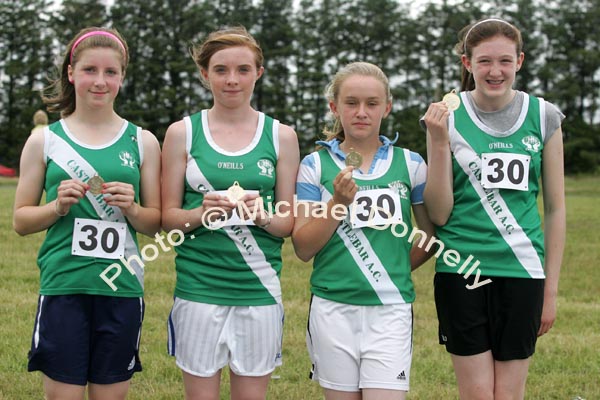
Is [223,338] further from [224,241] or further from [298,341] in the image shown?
[298,341]

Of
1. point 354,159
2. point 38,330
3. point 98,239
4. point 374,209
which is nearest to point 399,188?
point 374,209

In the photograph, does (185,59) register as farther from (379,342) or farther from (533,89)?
(379,342)

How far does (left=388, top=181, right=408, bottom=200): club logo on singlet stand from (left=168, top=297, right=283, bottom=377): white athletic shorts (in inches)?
27.5

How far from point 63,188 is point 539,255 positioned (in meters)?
1.91

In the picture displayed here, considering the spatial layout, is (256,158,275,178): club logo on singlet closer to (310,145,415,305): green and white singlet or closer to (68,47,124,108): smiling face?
(310,145,415,305): green and white singlet

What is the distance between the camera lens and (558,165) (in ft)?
10.1

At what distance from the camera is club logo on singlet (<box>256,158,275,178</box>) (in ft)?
9.86

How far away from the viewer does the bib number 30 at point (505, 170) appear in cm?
299

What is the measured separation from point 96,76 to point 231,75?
0.54 metres

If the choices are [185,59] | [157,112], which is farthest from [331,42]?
[157,112]

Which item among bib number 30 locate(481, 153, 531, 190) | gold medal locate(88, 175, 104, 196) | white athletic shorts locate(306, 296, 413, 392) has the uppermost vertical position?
bib number 30 locate(481, 153, 531, 190)

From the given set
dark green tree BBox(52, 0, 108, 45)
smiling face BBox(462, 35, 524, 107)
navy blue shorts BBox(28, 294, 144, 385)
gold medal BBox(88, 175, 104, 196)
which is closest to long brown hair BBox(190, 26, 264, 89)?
gold medal BBox(88, 175, 104, 196)

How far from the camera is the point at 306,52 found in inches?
1457

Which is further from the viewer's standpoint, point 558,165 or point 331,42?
point 331,42
